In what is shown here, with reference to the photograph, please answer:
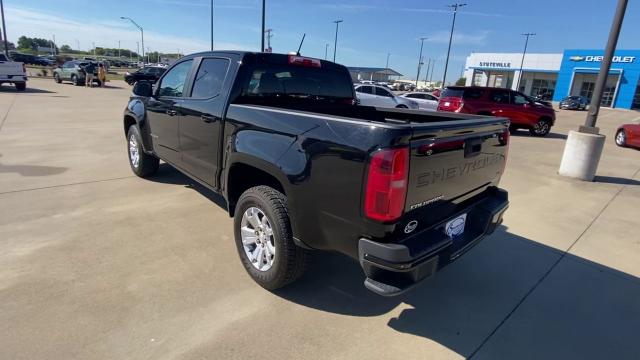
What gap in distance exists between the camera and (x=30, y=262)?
333 centimetres

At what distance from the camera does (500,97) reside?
1462cm

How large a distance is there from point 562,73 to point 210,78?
64.8m

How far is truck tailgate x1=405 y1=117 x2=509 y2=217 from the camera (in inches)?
90.3

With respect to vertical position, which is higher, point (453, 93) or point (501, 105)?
point (453, 93)

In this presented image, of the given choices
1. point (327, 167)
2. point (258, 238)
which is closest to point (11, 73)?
point (258, 238)

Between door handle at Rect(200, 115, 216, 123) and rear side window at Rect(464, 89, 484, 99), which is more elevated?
rear side window at Rect(464, 89, 484, 99)

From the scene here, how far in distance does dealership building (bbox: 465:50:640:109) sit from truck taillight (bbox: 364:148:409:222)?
5621 centimetres

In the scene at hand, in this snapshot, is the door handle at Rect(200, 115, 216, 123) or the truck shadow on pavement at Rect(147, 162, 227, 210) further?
the truck shadow on pavement at Rect(147, 162, 227, 210)

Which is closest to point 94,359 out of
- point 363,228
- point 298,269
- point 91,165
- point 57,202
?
point 298,269

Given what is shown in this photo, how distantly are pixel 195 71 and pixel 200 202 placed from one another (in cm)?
171

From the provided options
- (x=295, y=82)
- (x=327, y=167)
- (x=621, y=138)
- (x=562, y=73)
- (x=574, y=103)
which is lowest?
(x=621, y=138)

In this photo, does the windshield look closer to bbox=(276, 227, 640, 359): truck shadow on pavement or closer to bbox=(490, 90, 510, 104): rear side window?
bbox=(276, 227, 640, 359): truck shadow on pavement

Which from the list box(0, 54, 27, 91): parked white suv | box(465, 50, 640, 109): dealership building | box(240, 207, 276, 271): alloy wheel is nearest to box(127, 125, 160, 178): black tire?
box(240, 207, 276, 271): alloy wheel

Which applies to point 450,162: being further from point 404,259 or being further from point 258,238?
point 258,238
